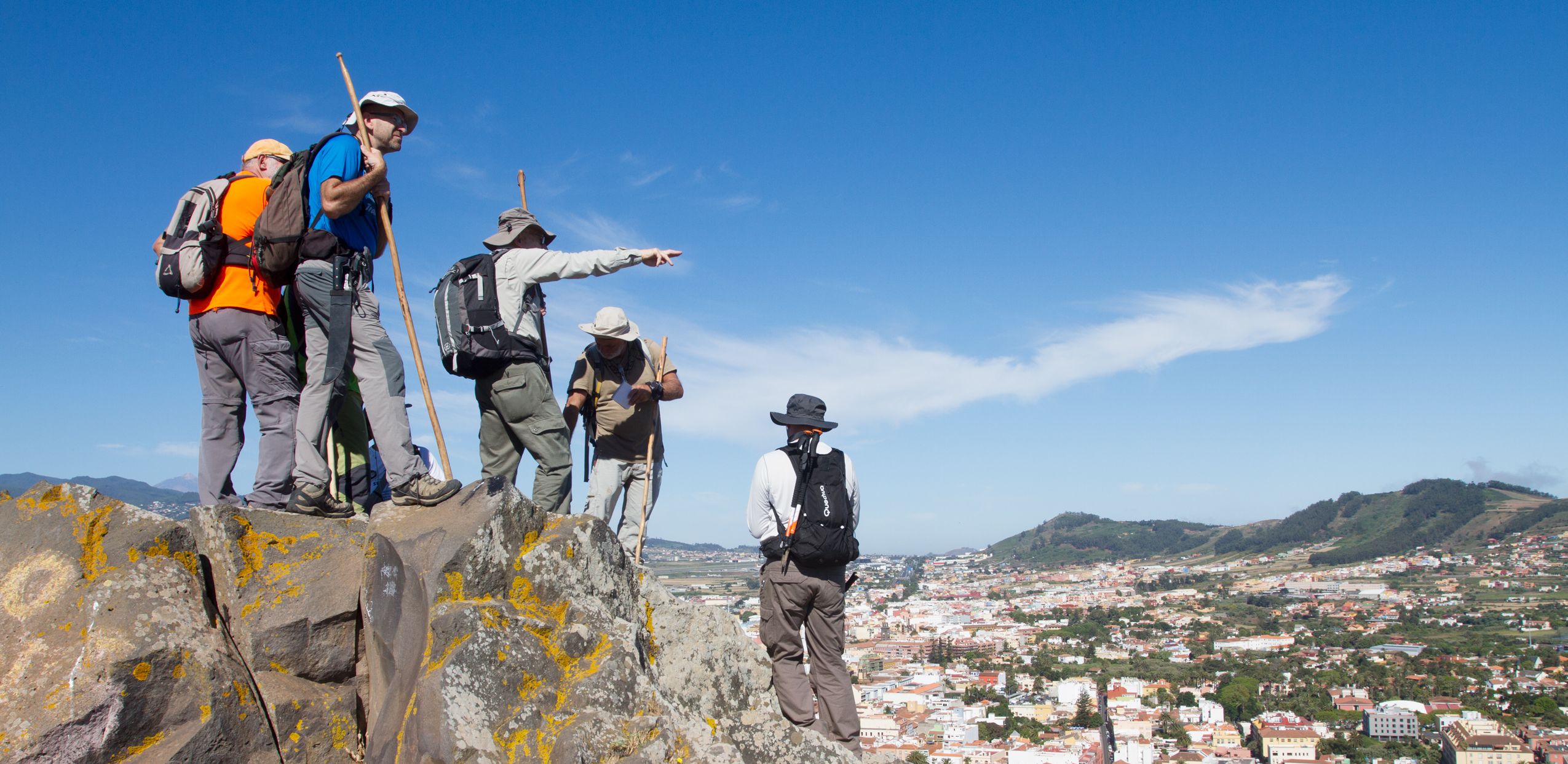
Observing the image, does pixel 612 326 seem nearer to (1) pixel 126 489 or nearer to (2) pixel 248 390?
(2) pixel 248 390

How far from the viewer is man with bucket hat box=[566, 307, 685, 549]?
6.45 metres

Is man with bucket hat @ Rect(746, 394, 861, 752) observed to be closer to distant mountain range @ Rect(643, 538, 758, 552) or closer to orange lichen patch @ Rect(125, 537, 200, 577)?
orange lichen patch @ Rect(125, 537, 200, 577)

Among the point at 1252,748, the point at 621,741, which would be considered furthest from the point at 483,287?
the point at 1252,748

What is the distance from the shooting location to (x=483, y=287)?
5.12 metres

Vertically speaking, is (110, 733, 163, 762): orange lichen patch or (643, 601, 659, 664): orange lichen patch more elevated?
(643, 601, 659, 664): orange lichen patch

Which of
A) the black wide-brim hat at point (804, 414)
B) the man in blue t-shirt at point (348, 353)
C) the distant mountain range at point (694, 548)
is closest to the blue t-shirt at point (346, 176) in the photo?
the man in blue t-shirt at point (348, 353)

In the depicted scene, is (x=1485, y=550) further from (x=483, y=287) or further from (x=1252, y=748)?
(x=483, y=287)

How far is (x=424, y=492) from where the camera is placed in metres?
4.41

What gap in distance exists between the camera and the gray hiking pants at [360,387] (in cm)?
448

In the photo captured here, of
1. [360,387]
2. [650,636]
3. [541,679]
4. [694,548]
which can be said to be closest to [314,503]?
[360,387]

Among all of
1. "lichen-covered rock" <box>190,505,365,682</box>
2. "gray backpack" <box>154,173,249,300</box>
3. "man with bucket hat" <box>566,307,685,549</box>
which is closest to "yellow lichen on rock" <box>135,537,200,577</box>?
"lichen-covered rock" <box>190,505,365,682</box>

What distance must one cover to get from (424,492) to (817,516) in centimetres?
214

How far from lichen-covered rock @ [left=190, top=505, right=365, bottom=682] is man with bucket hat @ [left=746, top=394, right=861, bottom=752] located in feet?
7.36

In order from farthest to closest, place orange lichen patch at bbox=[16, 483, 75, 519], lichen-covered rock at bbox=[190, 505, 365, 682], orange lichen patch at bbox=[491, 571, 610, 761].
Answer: lichen-covered rock at bbox=[190, 505, 365, 682]
orange lichen patch at bbox=[16, 483, 75, 519]
orange lichen patch at bbox=[491, 571, 610, 761]
